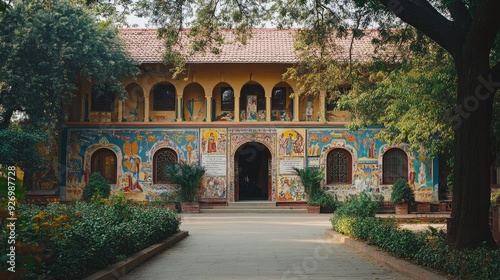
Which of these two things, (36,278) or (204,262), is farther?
(204,262)

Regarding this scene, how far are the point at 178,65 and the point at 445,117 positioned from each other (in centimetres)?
822

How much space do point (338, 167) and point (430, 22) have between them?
67.7 feet

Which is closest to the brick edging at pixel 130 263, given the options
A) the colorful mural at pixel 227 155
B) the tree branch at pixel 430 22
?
the tree branch at pixel 430 22

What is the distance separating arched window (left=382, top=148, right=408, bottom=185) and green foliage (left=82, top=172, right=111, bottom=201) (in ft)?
42.6

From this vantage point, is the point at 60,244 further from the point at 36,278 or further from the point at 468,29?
the point at 468,29

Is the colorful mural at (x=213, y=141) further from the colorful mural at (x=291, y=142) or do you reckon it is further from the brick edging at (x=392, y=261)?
the brick edging at (x=392, y=261)

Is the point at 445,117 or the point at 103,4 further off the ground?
the point at 103,4

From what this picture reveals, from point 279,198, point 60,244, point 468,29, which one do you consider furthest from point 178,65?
point 279,198

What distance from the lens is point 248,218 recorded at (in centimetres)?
2698

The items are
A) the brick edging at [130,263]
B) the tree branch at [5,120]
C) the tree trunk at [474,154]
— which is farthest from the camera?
the tree branch at [5,120]

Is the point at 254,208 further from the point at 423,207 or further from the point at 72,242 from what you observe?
the point at 72,242

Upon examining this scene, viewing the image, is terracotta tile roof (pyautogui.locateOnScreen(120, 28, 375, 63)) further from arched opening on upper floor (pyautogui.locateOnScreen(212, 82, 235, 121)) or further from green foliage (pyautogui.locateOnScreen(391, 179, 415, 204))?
green foliage (pyautogui.locateOnScreen(391, 179, 415, 204))

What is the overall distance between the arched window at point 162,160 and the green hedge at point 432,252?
16.3 m

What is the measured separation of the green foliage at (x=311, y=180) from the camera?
30672 mm
